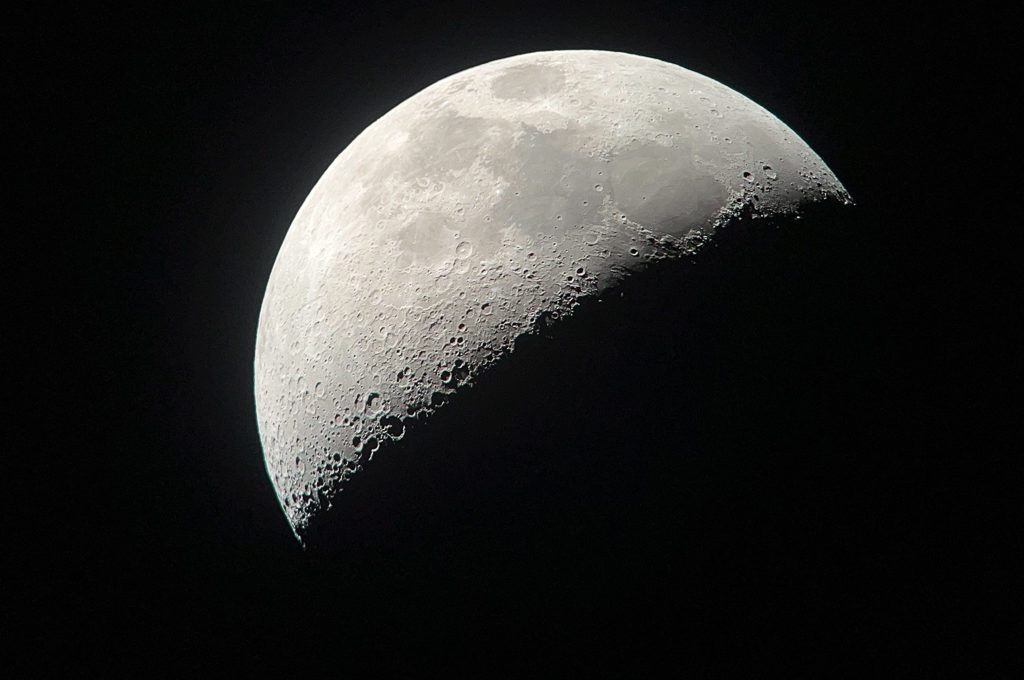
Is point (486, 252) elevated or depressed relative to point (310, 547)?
elevated

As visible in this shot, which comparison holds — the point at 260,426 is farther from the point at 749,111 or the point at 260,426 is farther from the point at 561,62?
the point at 749,111

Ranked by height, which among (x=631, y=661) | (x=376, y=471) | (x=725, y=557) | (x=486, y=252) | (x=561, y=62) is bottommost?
(x=631, y=661)

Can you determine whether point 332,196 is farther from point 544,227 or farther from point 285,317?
point 544,227

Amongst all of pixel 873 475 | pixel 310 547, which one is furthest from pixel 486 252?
pixel 873 475

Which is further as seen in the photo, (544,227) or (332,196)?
(332,196)

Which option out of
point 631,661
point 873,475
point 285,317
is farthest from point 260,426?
point 873,475

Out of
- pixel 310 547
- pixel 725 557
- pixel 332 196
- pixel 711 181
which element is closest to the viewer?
Result: pixel 725 557

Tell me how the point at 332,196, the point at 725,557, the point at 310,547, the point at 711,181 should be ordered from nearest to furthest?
1. the point at 725,557
2. the point at 711,181
3. the point at 310,547
4. the point at 332,196
